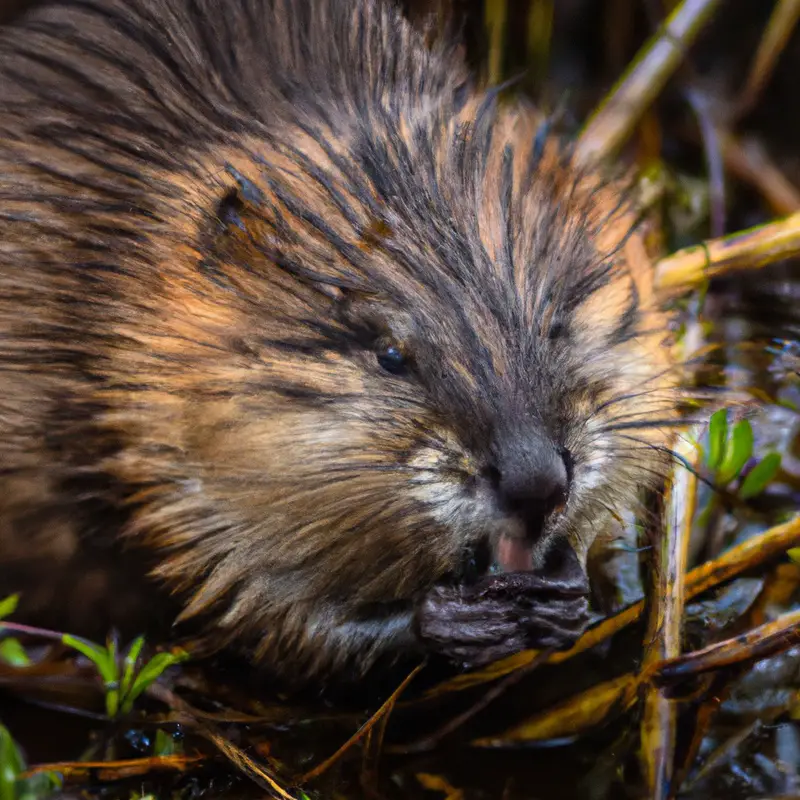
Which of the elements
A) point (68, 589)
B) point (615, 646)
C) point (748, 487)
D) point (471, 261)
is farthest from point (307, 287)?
point (748, 487)

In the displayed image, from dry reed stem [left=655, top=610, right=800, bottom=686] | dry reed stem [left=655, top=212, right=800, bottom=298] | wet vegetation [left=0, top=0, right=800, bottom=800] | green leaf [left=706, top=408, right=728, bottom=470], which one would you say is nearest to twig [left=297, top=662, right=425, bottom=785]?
wet vegetation [left=0, top=0, right=800, bottom=800]

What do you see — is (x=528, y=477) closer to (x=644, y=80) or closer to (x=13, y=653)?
(x=13, y=653)

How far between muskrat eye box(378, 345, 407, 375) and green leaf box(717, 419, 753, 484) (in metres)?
0.80

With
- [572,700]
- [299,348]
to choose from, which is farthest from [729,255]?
[299,348]

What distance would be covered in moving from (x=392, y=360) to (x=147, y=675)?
2.23 feet

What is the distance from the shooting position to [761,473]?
2.21 metres

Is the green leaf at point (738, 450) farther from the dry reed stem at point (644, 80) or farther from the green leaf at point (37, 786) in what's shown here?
the green leaf at point (37, 786)

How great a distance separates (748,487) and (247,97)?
123 centimetres

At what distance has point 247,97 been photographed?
190cm

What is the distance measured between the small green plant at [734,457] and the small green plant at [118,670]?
1.08 m

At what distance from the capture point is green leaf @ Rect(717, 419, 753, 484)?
84.7 inches

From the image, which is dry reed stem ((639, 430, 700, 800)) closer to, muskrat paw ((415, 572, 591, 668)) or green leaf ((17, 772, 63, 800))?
muskrat paw ((415, 572, 591, 668))

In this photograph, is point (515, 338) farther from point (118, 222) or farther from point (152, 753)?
point (152, 753)

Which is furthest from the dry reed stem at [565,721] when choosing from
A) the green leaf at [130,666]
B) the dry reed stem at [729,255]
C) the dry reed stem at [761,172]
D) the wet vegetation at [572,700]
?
the dry reed stem at [761,172]
